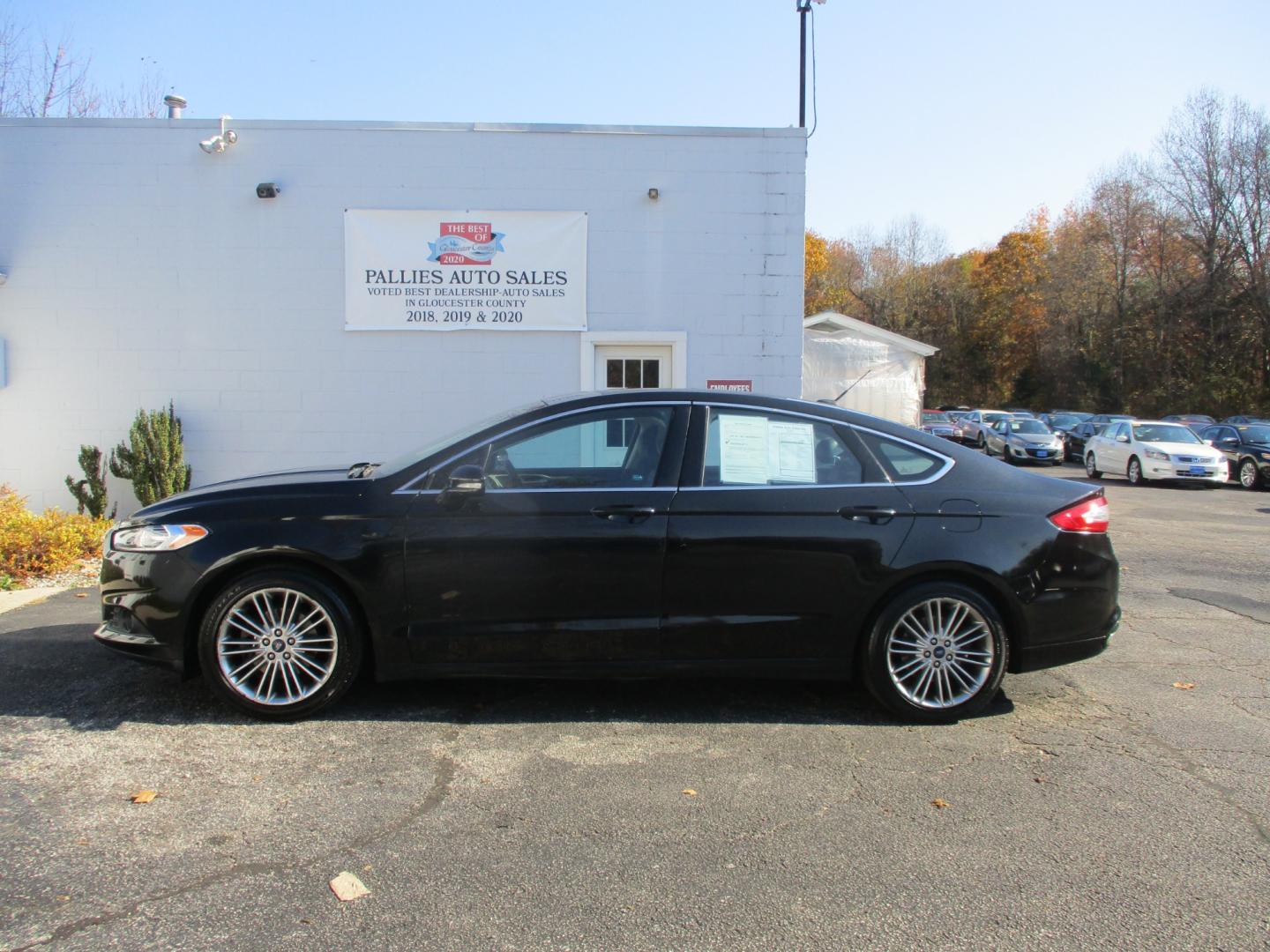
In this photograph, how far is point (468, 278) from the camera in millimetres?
9875

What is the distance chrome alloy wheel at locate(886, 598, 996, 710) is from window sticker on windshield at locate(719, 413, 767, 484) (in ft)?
3.37

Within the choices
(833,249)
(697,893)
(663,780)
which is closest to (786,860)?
(697,893)

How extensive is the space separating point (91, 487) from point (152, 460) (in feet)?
3.15

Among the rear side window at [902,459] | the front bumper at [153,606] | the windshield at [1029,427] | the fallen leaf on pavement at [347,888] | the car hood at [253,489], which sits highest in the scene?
the windshield at [1029,427]

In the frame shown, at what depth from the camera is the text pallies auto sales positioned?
9.84 meters

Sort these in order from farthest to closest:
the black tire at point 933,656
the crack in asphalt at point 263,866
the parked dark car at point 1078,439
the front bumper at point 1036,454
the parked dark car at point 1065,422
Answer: the parked dark car at point 1065,422
the parked dark car at point 1078,439
the front bumper at point 1036,454
the black tire at point 933,656
the crack in asphalt at point 263,866

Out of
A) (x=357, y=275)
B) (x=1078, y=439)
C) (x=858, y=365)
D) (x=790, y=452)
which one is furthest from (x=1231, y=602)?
(x=1078, y=439)

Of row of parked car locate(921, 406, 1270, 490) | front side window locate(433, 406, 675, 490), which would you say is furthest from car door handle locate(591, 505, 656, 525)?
row of parked car locate(921, 406, 1270, 490)

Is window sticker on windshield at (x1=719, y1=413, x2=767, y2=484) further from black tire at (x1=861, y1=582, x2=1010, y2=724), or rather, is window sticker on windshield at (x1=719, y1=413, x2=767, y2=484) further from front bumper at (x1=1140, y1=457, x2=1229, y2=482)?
front bumper at (x1=1140, y1=457, x2=1229, y2=482)

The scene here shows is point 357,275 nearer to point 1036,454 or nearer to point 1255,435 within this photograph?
point 1255,435

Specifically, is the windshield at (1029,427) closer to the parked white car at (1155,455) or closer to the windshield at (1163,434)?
the parked white car at (1155,455)

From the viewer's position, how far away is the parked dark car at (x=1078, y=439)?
3078 centimetres

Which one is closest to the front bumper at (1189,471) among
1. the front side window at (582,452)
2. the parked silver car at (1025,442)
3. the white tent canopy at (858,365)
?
the white tent canopy at (858,365)

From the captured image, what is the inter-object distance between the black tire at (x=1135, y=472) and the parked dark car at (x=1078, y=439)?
8.45m
